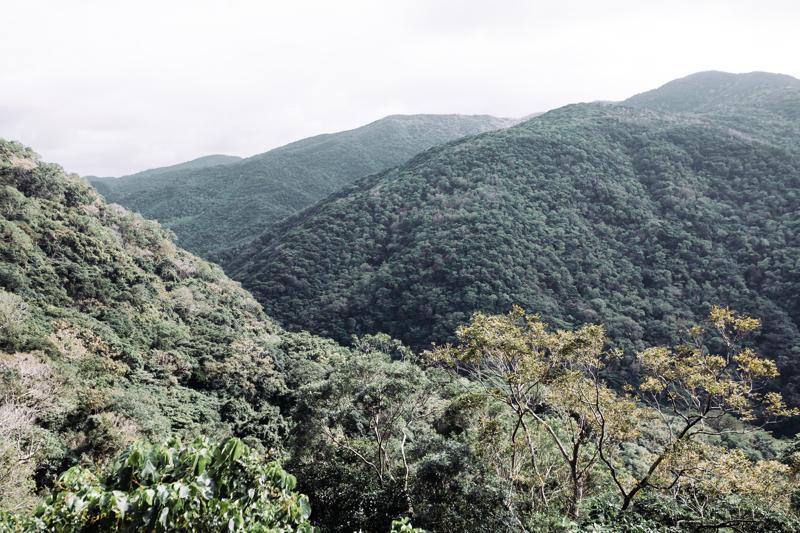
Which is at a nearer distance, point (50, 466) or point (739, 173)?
point (50, 466)

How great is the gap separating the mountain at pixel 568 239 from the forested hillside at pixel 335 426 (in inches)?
766

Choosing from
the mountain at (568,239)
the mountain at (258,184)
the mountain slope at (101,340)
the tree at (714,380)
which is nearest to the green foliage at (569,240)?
the mountain at (568,239)

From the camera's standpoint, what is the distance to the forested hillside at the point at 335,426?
4.25 m

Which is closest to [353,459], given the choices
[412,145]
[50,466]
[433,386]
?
[433,386]

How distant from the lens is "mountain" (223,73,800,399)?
52.3 m

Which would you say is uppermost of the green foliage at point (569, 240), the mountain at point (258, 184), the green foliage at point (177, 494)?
the mountain at point (258, 184)

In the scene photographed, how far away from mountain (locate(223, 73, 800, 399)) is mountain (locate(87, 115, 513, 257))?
21628mm

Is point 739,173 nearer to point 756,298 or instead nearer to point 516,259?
point 756,298

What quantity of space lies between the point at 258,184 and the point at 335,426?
114509 millimetres

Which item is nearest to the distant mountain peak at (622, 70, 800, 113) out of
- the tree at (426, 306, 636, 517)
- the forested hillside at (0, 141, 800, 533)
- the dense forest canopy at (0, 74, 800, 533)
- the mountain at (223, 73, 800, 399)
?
the mountain at (223, 73, 800, 399)

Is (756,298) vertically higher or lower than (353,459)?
lower

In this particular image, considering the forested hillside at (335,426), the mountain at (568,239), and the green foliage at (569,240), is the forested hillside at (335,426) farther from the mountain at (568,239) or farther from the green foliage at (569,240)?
the mountain at (568,239)

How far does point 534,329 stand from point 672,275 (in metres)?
52.5

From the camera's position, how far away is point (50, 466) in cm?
1675
